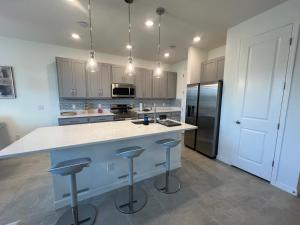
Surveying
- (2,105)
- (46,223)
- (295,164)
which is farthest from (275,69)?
(2,105)

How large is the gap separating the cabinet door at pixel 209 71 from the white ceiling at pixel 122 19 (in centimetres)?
51

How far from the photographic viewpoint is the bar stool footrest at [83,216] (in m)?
1.56

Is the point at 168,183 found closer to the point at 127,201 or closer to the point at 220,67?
the point at 127,201

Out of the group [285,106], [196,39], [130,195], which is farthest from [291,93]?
[130,195]

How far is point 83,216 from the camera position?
1637mm

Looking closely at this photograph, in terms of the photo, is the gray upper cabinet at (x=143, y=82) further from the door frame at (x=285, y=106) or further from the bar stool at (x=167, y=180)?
the door frame at (x=285, y=106)

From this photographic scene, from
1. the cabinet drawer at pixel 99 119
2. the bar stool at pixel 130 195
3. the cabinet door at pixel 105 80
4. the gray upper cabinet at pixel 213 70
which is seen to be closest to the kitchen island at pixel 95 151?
the bar stool at pixel 130 195

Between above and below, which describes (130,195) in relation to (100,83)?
below

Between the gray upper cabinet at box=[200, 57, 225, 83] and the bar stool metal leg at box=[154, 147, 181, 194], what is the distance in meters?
2.39

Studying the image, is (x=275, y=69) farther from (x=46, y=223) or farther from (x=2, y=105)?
(x=2, y=105)

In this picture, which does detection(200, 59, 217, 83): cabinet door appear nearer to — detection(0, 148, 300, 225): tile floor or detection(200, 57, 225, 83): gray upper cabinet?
detection(200, 57, 225, 83): gray upper cabinet

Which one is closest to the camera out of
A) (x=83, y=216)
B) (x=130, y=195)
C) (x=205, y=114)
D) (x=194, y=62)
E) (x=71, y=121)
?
(x=83, y=216)

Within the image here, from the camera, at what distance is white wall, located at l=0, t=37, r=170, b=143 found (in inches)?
132

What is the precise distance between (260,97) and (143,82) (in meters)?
3.22
